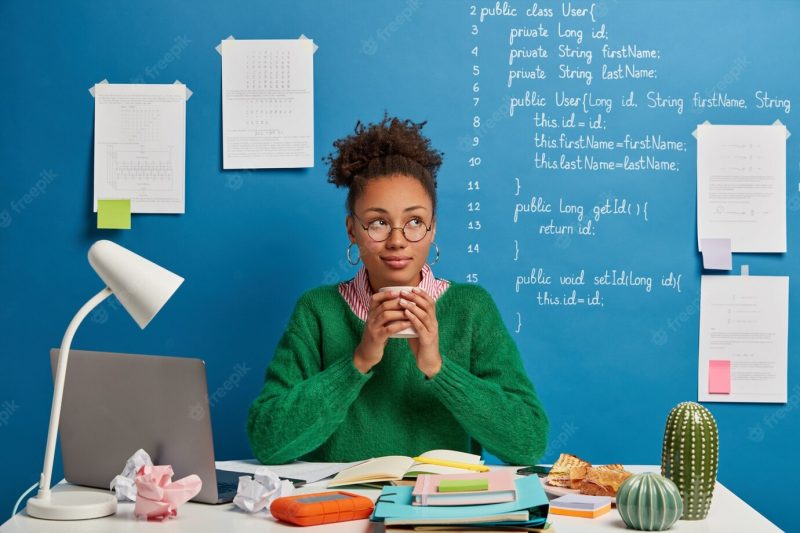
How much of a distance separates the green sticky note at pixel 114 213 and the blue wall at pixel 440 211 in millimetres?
41

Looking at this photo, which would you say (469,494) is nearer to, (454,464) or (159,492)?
(454,464)

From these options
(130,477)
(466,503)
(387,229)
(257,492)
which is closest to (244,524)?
(257,492)

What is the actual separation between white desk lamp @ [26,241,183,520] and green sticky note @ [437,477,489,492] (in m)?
0.52

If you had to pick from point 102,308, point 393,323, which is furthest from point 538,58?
point 102,308

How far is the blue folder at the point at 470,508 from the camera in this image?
4.09 feet

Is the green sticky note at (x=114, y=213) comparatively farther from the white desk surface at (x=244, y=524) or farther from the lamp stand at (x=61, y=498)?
Answer: the white desk surface at (x=244, y=524)

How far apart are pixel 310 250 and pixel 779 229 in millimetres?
1372

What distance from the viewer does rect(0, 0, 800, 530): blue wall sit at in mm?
2541

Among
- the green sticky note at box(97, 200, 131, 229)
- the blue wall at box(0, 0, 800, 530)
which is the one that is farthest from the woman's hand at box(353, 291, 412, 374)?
the green sticky note at box(97, 200, 131, 229)

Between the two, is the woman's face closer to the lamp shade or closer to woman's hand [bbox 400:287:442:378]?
woman's hand [bbox 400:287:442:378]

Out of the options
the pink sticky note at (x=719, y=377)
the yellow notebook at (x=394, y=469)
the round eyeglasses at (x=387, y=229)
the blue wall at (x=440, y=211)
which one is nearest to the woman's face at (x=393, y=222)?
the round eyeglasses at (x=387, y=229)

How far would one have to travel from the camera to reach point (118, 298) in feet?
4.57

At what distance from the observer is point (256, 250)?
259 centimetres

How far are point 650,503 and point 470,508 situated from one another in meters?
0.26
